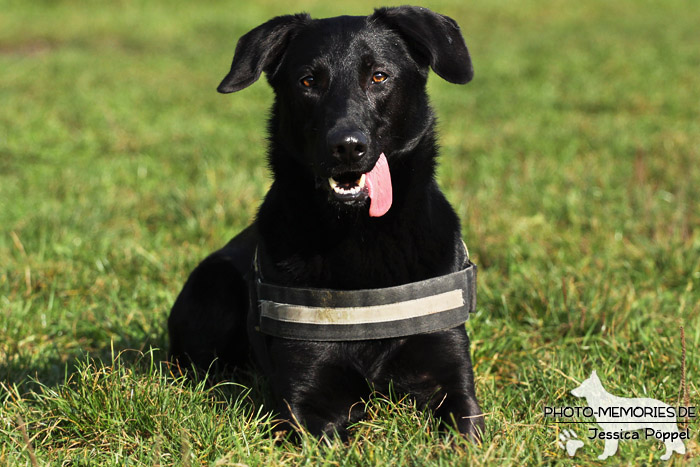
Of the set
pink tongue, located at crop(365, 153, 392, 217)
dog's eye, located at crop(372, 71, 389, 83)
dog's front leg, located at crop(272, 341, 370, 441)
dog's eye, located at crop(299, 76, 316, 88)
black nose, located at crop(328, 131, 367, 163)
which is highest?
dog's eye, located at crop(372, 71, 389, 83)

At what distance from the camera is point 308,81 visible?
2.55 meters

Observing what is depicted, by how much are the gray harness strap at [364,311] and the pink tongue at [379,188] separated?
262mm

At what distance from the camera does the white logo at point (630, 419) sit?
85.3 inches

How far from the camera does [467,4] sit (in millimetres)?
20234

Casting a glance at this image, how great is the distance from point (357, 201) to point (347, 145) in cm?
21

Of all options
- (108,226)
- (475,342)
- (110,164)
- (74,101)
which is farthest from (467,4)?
(475,342)

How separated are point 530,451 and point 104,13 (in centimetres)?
1733

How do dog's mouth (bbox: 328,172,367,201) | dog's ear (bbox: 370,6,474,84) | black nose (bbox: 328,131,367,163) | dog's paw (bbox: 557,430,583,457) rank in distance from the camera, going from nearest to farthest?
dog's paw (bbox: 557,430,583,457) → black nose (bbox: 328,131,367,163) → dog's mouth (bbox: 328,172,367,201) → dog's ear (bbox: 370,6,474,84)

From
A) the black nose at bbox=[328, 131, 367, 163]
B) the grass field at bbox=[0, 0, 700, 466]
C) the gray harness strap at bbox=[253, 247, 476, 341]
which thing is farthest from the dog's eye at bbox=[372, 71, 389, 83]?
the grass field at bbox=[0, 0, 700, 466]

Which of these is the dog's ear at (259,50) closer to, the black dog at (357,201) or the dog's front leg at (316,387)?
the black dog at (357,201)

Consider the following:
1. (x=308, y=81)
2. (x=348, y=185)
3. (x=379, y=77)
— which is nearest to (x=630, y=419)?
(x=348, y=185)

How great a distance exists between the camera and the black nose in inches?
89.9

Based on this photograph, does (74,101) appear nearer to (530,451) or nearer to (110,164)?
(110,164)

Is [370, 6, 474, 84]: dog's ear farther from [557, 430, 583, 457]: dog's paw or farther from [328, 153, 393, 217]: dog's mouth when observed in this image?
[557, 430, 583, 457]: dog's paw
